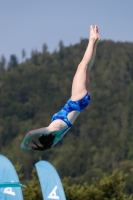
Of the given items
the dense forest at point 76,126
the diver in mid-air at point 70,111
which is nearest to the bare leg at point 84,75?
the diver in mid-air at point 70,111

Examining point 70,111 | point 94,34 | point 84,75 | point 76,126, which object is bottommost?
point 70,111

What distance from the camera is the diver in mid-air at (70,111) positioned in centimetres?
1232

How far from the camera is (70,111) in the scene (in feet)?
42.4

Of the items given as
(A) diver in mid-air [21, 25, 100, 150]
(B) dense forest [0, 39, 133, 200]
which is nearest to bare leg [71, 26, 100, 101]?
(A) diver in mid-air [21, 25, 100, 150]

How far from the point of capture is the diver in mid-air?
40.4 ft

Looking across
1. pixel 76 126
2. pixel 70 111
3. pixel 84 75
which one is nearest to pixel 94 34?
pixel 84 75

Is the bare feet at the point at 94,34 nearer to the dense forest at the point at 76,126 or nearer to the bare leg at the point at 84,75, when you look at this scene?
the bare leg at the point at 84,75

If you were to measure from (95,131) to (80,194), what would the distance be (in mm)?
131162

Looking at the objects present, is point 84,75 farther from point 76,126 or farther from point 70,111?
point 76,126

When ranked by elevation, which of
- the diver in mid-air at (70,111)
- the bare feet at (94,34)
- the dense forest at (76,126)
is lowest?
the diver in mid-air at (70,111)

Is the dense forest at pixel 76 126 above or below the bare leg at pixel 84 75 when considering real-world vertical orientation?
above

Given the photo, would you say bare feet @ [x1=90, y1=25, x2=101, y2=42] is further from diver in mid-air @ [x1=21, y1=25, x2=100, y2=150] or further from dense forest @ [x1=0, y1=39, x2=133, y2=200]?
dense forest @ [x1=0, y1=39, x2=133, y2=200]

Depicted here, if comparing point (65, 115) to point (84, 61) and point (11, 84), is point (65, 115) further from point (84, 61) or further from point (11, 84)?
point (11, 84)

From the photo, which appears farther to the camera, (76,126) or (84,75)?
(76,126)
